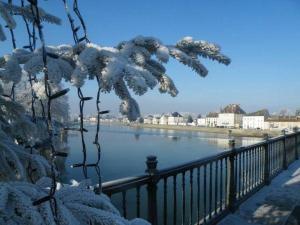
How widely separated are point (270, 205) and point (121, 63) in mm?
5045

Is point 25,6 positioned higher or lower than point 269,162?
higher

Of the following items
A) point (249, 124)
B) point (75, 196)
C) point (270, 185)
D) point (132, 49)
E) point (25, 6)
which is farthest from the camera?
point (249, 124)

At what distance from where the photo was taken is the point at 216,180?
505 cm

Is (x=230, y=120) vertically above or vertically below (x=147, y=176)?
above

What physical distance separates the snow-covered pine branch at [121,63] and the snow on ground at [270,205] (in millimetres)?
3601

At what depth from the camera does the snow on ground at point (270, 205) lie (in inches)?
191

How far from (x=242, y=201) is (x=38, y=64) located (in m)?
5.01

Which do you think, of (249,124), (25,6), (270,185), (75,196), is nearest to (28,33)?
(25,6)

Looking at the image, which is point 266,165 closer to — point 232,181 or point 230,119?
point 232,181

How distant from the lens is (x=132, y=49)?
1551mm

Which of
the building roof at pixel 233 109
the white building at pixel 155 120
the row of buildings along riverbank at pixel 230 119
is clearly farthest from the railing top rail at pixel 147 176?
the white building at pixel 155 120

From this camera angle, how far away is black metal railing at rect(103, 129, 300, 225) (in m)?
3.09

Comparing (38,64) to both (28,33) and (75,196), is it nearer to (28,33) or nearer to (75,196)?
(75,196)

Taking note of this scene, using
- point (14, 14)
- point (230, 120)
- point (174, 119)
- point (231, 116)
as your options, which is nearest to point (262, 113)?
point (231, 116)
